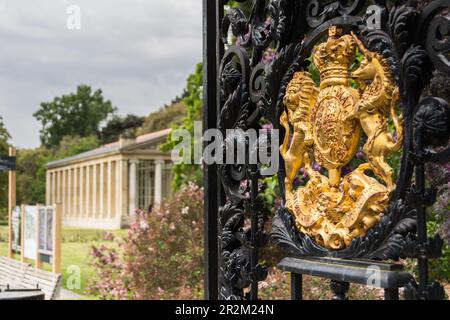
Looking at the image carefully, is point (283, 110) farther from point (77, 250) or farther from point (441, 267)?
point (77, 250)

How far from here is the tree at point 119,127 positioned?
34062 millimetres

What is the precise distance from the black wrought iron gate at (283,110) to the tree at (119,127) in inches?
1173

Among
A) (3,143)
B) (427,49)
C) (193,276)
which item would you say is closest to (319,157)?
(427,49)

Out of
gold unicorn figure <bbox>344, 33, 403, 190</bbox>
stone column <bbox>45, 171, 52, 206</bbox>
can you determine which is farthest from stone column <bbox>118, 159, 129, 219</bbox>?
gold unicorn figure <bbox>344, 33, 403, 190</bbox>

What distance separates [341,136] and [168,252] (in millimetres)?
5840

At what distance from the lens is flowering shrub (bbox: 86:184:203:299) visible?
7602 mm

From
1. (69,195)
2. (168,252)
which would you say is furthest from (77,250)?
(168,252)

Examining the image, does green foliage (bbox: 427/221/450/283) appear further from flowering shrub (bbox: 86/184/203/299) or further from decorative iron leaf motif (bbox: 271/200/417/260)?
flowering shrub (bbox: 86/184/203/299)

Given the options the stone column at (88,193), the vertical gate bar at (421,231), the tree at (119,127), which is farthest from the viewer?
the tree at (119,127)

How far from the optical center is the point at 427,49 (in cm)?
189

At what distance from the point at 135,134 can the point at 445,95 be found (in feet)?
91.6

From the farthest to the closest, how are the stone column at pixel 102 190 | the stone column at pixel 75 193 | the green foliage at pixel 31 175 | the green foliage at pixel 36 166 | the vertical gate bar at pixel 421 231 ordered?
the stone column at pixel 75 193 < the stone column at pixel 102 190 < the green foliage at pixel 36 166 < the green foliage at pixel 31 175 < the vertical gate bar at pixel 421 231

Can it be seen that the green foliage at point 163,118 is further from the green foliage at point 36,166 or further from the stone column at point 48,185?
the stone column at point 48,185

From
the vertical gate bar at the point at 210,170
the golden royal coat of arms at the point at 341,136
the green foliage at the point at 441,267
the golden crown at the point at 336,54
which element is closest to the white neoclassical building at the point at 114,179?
the green foliage at the point at 441,267
